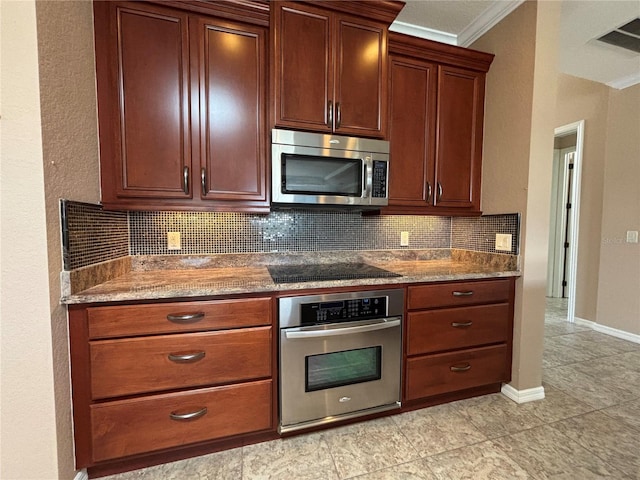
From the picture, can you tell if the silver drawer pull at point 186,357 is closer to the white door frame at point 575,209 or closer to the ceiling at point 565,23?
the ceiling at point 565,23

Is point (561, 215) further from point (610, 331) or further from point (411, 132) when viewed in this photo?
point (411, 132)

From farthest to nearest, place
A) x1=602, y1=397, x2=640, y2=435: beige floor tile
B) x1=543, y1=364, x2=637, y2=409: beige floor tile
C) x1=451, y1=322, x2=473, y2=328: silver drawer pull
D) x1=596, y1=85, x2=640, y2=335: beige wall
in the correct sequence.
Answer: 1. x1=596, y1=85, x2=640, y2=335: beige wall
2. x1=543, y1=364, x2=637, y2=409: beige floor tile
3. x1=451, y1=322, x2=473, y2=328: silver drawer pull
4. x1=602, y1=397, x2=640, y2=435: beige floor tile

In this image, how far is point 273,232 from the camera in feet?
6.80

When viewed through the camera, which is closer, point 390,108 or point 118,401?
point 118,401

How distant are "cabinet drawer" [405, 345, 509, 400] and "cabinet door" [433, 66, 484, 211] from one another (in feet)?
3.52

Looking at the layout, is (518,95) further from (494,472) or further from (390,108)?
(494,472)

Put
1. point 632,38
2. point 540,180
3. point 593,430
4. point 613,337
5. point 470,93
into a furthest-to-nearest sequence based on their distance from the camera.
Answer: point 613,337 → point 632,38 → point 470,93 → point 540,180 → point 593,430

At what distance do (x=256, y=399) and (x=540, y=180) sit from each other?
222cm

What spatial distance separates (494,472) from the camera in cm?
134

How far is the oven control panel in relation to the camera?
1.51 meters

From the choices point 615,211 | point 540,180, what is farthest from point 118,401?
point 615,211

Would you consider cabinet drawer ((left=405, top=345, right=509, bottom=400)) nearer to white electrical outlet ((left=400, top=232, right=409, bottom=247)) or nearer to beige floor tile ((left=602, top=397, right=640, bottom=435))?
beige floor tile ((left=602, top=397, right=640, bottom=435))

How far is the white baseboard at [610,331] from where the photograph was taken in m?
2.93

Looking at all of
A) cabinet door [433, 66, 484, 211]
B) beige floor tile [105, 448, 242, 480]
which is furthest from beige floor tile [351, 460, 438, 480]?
cabinet door [433, 66, 484, 211]
